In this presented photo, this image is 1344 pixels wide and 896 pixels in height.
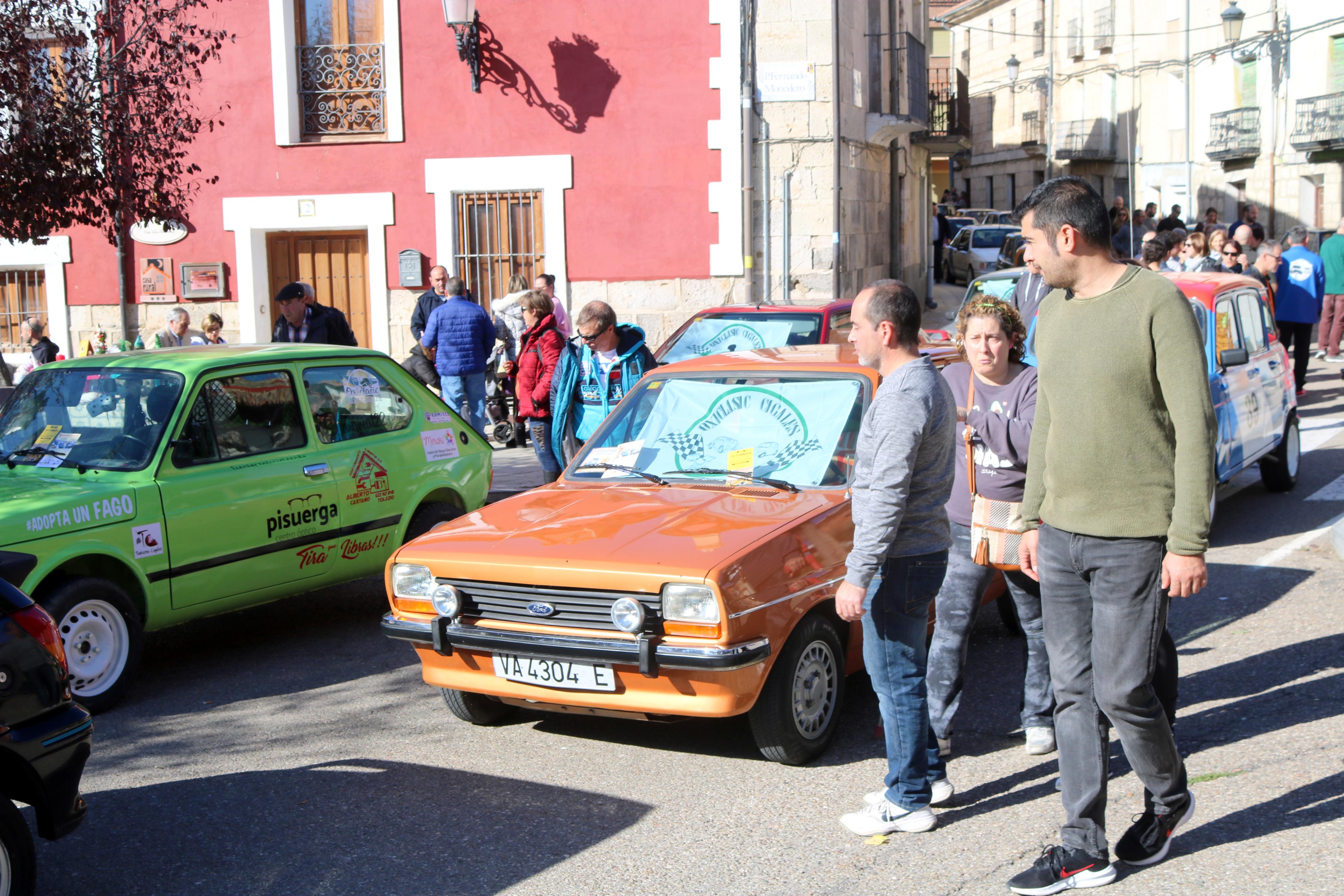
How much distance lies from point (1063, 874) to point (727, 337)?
682 cm

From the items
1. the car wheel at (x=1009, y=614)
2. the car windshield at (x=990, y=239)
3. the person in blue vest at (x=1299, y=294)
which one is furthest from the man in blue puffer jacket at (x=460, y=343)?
the car windshield at (x=990, y=239)

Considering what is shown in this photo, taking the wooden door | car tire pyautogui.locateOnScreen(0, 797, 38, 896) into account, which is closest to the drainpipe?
the wooden door

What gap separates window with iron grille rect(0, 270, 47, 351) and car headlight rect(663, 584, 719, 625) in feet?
49.4

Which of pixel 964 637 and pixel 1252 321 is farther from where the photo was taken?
pixel 1252 321

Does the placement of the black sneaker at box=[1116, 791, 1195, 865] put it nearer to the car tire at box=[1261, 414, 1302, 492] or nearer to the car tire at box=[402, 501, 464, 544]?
the car tire at box=[402, 501, 464, 544]

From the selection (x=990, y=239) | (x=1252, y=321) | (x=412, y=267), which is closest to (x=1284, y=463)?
(x=1252, y=321)

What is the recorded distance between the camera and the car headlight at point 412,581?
499 centimetres

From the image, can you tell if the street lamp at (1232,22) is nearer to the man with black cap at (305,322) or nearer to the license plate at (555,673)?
the man with black cap at (305,322)

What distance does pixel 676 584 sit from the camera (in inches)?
177

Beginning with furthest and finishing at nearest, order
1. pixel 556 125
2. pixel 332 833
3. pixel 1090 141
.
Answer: pixel 1090 141 < pixel 556 125 < pixel 332 833

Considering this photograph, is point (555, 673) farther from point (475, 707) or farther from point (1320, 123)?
point (1320, 123)

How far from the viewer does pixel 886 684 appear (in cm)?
415

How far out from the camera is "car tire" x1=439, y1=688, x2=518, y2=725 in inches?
211

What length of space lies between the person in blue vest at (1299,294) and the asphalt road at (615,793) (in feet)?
28.2
